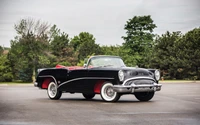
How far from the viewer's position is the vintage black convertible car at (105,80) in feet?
40.4

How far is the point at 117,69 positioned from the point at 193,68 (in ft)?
142

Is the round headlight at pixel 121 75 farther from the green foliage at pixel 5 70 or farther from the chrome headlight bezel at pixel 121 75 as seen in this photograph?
the green foliage at pixel 5 70

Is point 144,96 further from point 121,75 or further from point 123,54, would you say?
point 123,54

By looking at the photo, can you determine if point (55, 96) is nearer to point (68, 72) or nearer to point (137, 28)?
point (68, 72)

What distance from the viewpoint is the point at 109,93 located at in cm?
1276

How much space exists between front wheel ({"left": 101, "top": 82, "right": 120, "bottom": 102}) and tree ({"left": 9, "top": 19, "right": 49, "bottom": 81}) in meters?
41.7

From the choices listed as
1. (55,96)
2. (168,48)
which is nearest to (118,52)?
(168,48)

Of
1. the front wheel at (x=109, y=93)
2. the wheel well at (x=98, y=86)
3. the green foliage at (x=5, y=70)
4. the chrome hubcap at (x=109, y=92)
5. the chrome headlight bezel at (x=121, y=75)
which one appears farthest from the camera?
the green foliage at (x=5, y=70)

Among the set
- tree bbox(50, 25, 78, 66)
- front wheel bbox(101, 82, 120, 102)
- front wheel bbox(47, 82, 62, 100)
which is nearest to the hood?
front wheel bbox(101, 82, 120, 102)

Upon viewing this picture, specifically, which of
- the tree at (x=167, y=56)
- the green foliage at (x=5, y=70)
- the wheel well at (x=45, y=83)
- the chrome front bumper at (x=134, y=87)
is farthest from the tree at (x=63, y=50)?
the chrome front bumper at (x=134, y=87)

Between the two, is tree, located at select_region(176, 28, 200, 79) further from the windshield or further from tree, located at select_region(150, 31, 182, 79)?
the windshield

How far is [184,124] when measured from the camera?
727 cm

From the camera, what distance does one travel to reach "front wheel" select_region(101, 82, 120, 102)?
12547 millimetres

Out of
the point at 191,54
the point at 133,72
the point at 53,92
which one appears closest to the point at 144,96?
the point at 133,72
